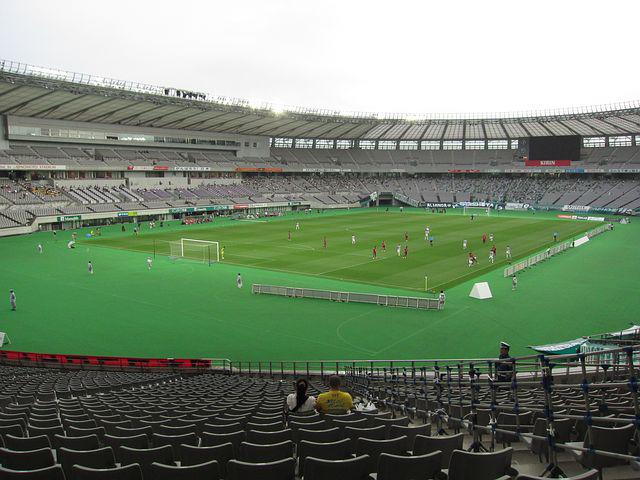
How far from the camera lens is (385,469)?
4.53 meters

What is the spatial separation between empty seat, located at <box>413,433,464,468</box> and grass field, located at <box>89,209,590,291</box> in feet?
106

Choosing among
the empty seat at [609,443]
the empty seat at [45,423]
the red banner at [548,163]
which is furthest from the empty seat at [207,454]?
the red banner at [548,163]

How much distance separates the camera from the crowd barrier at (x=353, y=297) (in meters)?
32.0

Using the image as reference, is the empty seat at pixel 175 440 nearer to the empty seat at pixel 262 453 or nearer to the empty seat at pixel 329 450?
the empty seat at pixel 262 453

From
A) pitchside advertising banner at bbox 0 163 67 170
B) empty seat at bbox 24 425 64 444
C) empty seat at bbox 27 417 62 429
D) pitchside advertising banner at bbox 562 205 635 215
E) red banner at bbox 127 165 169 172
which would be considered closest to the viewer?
empty seat at bbox 24 425 64 444

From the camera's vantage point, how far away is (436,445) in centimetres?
551

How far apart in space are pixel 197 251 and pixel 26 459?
49.3 meters

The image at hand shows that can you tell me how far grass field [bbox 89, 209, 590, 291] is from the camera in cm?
4356

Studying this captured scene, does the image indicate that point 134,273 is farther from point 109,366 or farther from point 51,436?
point 51,436

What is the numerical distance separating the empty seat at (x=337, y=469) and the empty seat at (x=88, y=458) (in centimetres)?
232

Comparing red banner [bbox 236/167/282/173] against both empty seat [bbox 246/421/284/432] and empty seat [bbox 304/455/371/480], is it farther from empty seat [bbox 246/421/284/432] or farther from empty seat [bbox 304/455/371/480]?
empty seat [bbox 304/455/371/480]

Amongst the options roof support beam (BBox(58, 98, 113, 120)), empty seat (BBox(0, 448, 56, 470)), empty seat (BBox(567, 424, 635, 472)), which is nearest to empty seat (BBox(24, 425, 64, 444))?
empty seat (BBox(0, 448, 56, 470))

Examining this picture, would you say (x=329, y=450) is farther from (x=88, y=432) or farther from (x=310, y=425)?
(x=88, y=432)

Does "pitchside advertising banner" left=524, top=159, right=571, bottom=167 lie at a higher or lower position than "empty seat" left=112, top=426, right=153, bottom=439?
higher
